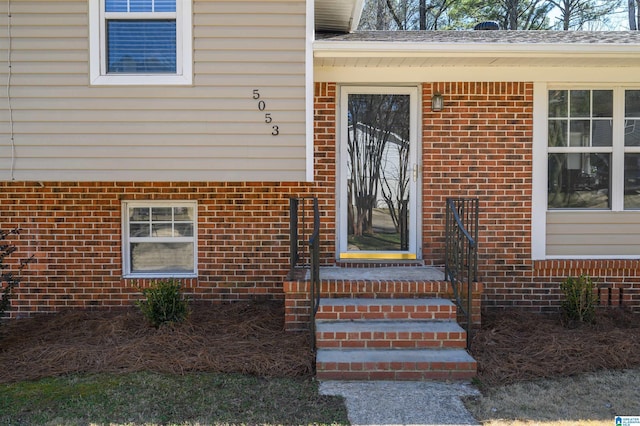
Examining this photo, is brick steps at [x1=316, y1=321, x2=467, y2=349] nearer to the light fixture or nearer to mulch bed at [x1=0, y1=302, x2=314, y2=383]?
mulch bed at [x1=0, y1=302, x2=314, y2=383]

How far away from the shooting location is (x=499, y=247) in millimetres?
6250

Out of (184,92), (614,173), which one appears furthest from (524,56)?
(184,92)

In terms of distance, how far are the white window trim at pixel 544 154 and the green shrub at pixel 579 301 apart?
0.59 metres

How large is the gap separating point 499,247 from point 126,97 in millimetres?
4240

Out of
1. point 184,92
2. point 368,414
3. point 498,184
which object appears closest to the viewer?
point 368,414

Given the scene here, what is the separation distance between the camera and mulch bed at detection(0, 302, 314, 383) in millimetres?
4527

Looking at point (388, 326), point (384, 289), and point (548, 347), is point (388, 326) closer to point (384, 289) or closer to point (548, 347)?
point (384, 289)

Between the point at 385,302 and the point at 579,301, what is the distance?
2.10 meters

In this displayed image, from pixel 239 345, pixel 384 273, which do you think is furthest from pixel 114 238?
pixel 384 273

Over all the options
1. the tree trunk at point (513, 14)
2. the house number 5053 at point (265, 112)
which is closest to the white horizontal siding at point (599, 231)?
the house number 5053 at point (265, 112)

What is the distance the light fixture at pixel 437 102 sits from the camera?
242 inches

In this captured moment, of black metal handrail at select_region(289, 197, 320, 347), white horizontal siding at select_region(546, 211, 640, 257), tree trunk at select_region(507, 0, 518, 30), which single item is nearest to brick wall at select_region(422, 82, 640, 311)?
white horizontal siding at select_region(546, 211, 640, 257)

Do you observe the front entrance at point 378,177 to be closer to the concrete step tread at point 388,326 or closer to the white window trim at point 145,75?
the concrete step tread at point 388,326

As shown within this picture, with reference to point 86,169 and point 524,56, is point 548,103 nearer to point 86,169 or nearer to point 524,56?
point 524,56
